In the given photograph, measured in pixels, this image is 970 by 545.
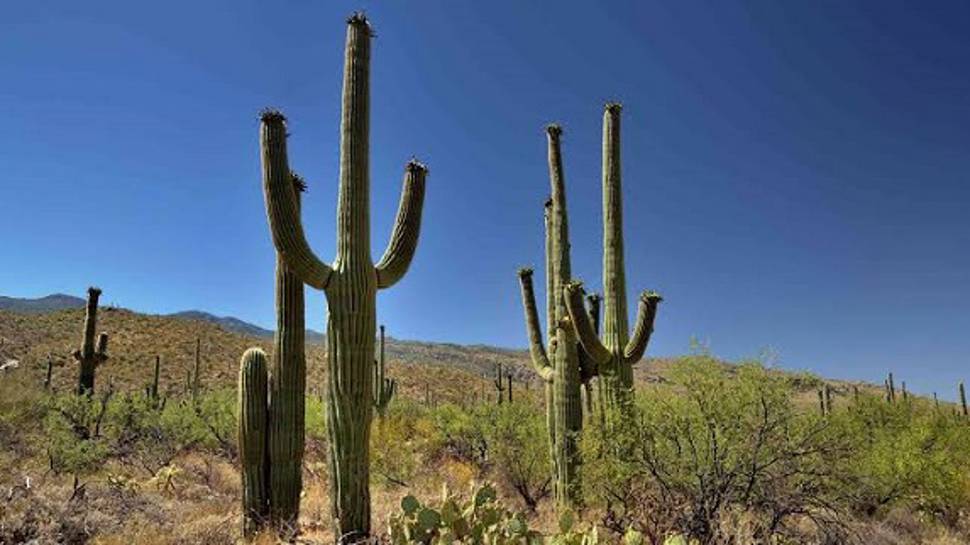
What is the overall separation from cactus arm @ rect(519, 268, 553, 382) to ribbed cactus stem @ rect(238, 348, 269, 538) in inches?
178

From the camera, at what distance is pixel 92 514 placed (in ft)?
33.4

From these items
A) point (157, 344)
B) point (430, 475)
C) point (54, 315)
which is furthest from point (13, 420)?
point (54, 315)

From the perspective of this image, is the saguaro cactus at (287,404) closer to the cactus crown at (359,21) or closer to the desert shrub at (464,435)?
the cactus crown at (359,21)

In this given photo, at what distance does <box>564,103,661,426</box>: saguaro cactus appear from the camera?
11234mm

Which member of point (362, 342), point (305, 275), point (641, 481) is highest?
point (305, 275)

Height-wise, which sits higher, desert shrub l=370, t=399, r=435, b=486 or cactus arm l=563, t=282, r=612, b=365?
cactus arm l=563, t=282, r=612, b=365

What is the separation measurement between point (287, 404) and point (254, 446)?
65 cm

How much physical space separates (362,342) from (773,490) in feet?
16.0

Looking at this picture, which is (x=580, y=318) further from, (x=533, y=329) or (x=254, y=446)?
(x=254, y=446)

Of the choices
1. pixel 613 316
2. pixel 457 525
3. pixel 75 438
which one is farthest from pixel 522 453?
pixel 457 525

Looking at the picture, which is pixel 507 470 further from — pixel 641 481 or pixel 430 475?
pixel 641 481

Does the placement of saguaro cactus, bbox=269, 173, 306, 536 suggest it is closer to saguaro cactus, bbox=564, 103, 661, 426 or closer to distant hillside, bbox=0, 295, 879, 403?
saguaro cactus, bbox=564, 103, 661, 426

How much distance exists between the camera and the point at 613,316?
1202 cm

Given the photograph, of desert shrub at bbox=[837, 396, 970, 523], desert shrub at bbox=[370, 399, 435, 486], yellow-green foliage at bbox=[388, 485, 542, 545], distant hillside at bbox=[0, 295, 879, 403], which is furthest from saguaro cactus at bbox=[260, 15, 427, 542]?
distant hillside at bbox=[0, 295, 879, 403]
